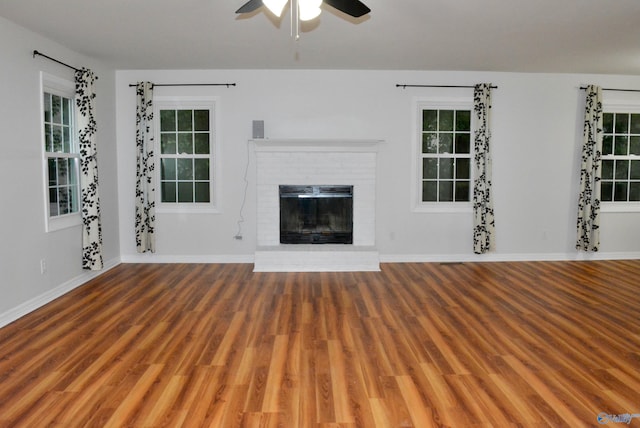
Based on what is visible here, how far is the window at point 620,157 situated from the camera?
264 inches

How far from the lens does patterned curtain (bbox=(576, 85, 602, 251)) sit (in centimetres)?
634

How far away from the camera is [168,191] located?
21.1 ft

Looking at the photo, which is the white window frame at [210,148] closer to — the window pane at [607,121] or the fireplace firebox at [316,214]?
the fireplace firebox at [316,214]

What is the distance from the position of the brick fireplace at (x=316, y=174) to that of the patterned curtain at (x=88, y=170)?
2.00 meters

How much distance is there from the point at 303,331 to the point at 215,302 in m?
1.22

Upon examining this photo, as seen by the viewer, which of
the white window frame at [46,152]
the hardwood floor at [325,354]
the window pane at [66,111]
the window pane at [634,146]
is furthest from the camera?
the window pane at [634,146]

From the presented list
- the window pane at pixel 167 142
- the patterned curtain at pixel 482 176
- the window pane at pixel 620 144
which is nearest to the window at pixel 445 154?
the patterned curtain at pixel 482 176

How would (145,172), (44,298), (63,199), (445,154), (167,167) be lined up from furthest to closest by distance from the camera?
(445,154)
(167,167)
(145,172)
(63,199)
(44,298)

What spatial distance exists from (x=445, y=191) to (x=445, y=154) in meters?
0.54

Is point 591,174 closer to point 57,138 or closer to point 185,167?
point 185,167

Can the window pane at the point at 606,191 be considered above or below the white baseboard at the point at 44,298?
above

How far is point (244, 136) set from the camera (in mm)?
6309

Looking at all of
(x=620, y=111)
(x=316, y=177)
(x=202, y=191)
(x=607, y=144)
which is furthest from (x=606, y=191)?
(x=202, y=191)

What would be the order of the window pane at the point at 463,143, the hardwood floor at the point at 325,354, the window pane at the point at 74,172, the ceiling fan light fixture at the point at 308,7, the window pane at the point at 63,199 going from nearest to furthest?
the hardwood floor at the point at 325,354
the ceiling fan light fixture at the point at 308,7
the window pane at the point at 63,199
the window pane at the point at 74,172
the window pane at the point at 463,143
